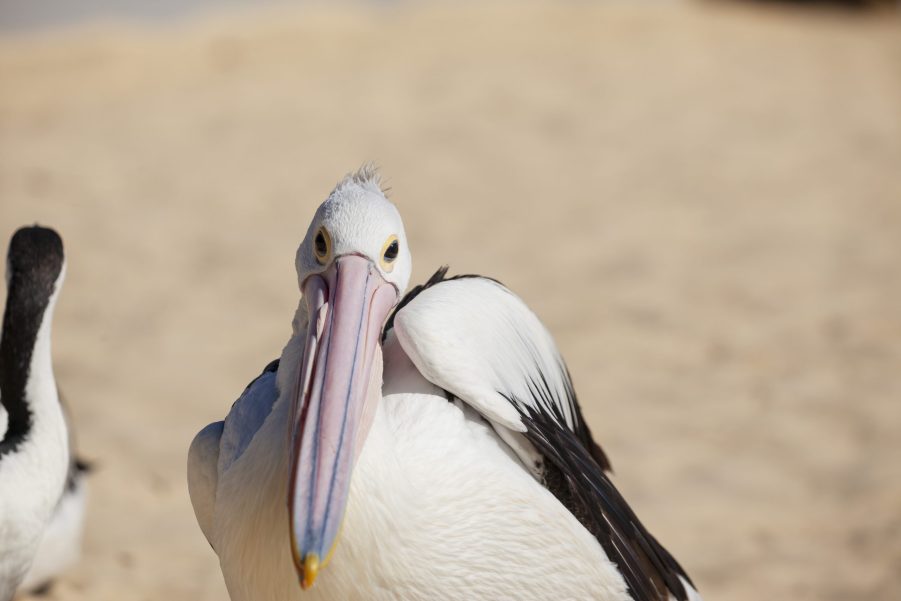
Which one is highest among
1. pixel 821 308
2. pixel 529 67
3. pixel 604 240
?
pixel 529 67

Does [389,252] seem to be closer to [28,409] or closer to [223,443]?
[223,443]

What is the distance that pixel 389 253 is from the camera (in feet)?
7.07

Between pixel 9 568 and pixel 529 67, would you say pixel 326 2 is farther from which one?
pixel 9 568

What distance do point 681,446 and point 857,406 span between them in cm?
86

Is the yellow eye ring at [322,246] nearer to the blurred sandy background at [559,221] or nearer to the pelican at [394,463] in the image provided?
the pelican at [394,463]

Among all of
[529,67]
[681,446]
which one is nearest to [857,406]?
[681,446]

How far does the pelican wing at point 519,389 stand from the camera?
222cm

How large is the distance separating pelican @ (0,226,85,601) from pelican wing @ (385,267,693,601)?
1.08 m

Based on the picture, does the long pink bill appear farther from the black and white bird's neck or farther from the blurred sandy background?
the blurred sandy background

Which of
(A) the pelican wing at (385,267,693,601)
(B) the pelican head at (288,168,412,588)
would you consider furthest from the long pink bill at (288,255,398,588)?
(A) the pelican wing at (385,267,693,601)

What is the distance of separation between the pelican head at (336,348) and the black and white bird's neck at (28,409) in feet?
3.84

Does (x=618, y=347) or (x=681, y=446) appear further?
(x=618, y=347)

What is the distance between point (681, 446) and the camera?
188 inches

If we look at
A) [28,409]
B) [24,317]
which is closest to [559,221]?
[24,317]
